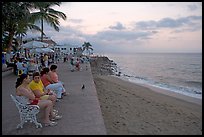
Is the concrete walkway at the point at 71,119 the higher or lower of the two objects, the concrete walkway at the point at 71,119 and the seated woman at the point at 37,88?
the lower

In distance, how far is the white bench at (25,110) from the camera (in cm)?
461

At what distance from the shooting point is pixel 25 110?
4.66m

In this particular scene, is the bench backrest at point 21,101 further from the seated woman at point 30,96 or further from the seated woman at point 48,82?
the seated woman at point 48,82

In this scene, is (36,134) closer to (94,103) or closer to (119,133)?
(119,133)

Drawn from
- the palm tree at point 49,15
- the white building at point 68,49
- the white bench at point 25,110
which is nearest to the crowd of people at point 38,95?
the white bench at point 25,110

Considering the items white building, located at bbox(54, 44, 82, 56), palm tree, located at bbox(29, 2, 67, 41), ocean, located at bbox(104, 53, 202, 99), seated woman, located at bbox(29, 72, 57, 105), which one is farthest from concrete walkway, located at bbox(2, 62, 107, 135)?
white building, located at bbox(54, 44, 82, 56)

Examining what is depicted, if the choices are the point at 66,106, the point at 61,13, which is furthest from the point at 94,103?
the point at 61,13

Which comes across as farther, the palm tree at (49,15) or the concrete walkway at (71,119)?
the palm tree at (49,15)

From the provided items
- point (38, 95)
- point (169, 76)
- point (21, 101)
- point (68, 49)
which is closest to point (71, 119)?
point (38, 95)

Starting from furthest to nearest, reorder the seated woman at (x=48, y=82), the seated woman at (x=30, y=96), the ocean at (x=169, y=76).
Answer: the ocean at (x=169, y=76), the seated woman at (x=48, y=82), the seated woman at (x=30, y=96)

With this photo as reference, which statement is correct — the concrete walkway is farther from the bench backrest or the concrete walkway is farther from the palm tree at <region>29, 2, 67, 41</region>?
the palm tree at <region>29, 2, 67, 41</region>

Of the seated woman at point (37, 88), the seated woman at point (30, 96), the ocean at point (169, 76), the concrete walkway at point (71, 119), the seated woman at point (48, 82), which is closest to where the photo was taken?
the concrete walkway at point (71, 119)

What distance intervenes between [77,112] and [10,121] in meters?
1.54

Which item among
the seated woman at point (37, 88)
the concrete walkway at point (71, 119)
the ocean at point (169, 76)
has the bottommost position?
the ocean at point (169, 76)
